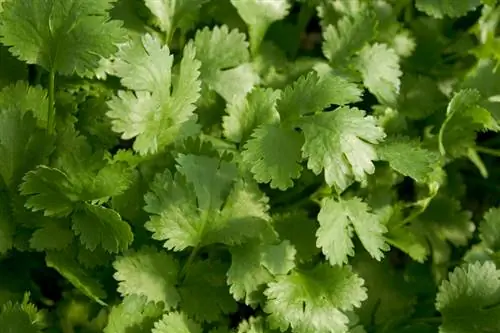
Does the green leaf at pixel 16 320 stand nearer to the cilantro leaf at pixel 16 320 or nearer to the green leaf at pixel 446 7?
the cilantro leaf at pixel 16 320

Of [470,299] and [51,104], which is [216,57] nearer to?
[51,104]

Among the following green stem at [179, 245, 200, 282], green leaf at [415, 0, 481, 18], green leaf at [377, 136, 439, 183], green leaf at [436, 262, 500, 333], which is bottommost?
green leaf at [436, 262, 500, 333]

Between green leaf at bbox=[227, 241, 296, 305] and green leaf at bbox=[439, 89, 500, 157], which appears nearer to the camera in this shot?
green leaf at bbox=[227, 241, 296, 305]

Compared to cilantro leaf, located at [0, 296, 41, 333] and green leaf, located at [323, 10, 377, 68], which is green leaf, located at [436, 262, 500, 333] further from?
cilantro leaf, located at [0, 296, 41, 333]

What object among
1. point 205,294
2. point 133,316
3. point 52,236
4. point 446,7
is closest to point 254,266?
point 205,294

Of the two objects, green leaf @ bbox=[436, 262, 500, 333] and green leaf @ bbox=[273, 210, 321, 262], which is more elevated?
green leaf @ bbox=[273, 210, 321, 262]

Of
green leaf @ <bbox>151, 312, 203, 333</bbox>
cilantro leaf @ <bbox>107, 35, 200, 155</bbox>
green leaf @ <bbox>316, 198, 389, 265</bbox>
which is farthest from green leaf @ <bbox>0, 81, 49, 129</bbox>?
green leaf @ <bbox>316, 198, 389, 265</bbox>

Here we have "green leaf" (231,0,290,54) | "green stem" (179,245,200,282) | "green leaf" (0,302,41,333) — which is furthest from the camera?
"green leaf" (231,0,290,54)
